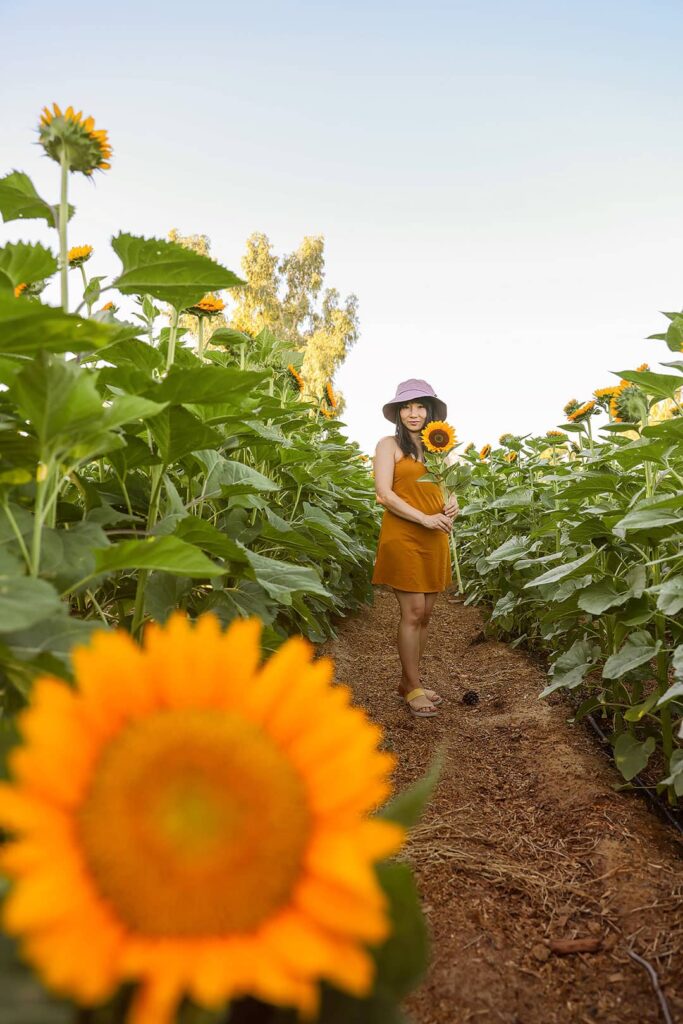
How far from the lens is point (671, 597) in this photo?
1927mm

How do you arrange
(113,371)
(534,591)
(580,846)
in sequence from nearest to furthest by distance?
(113,371)
(580,846)
(534,591)

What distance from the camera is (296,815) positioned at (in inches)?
19.1

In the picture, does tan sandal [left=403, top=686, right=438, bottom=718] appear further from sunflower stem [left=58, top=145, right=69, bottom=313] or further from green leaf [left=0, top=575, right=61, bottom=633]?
green leaf [left=0, top=575, right=61, bottom=633]

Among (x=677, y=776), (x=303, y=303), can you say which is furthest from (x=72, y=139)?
(x=303, y=303)

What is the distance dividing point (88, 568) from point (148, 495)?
2.73 feet

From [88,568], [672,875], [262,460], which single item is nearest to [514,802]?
[672,875]

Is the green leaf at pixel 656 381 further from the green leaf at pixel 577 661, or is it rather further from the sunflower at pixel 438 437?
the sunflower at pixel 438 437

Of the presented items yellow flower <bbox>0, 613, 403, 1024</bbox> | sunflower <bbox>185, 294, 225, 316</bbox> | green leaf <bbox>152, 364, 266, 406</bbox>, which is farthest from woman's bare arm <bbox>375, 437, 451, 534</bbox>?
yellow flower <bbox>0, 613, 403, 1024</bbox>

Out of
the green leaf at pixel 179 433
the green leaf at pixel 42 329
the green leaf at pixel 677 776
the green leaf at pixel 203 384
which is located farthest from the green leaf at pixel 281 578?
the green leaf at pixel 677 776

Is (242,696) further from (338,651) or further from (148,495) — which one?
(338,651)

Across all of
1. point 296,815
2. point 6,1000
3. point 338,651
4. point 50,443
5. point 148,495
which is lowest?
point 338,651

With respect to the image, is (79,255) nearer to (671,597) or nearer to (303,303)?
(671,597)

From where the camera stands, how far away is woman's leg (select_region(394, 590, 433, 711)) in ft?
12.6

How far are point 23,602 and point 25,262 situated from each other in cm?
75
